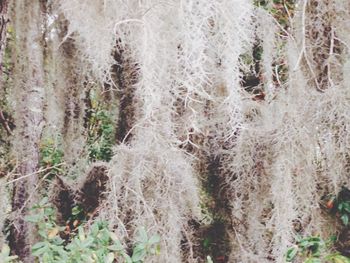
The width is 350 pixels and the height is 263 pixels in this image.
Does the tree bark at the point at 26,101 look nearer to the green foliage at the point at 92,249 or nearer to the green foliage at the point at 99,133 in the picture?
the green foliage at the point at 99,133

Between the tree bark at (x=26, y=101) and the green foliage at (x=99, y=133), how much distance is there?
12.9 inches

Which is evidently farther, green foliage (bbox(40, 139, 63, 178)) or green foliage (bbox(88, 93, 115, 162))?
green foliage (bbox(40, 139, 63, 178))

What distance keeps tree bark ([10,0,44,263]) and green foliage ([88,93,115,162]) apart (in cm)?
33

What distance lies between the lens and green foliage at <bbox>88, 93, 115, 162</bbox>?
2.64 meters

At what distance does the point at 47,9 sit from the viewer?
2.31m

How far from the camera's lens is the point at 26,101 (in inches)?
90.9

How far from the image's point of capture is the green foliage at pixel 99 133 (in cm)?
264

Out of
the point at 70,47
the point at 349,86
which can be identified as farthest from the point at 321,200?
the point at 70,47

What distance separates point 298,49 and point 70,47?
1.06 m

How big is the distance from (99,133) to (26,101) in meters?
0.59

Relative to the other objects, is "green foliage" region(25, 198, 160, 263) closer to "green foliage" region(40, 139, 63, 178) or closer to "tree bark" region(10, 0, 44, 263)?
"tree bark" region(10, 0, 44, 263)

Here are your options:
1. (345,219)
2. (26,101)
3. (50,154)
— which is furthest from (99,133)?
(345,219)

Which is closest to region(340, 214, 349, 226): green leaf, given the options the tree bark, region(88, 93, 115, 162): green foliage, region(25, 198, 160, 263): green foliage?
region(25, 198, 160, 263): green foliage

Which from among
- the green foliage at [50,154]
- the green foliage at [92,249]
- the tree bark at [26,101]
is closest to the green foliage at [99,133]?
the green foliage at [50,154]
